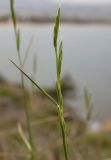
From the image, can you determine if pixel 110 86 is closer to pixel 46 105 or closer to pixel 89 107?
pixel 46 105

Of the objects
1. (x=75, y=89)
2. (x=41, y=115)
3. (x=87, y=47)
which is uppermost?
(x=87, y=47)

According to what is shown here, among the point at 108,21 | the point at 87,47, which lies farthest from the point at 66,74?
the point at 108,21

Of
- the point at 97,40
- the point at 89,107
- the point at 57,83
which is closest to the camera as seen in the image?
the point at 57,83

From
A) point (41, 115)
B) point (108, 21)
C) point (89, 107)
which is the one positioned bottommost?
point (89, 107)

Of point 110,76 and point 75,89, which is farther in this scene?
point 110,76

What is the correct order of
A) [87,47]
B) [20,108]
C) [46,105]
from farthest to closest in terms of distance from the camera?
1. [87,47]
2. [46,105]
3. [20,108]

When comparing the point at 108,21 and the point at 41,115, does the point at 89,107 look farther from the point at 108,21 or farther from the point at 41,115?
the point at 108,21

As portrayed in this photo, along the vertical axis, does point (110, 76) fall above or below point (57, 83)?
above

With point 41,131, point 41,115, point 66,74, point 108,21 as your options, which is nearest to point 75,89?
point 66,74

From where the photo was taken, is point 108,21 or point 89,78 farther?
point 108,21
